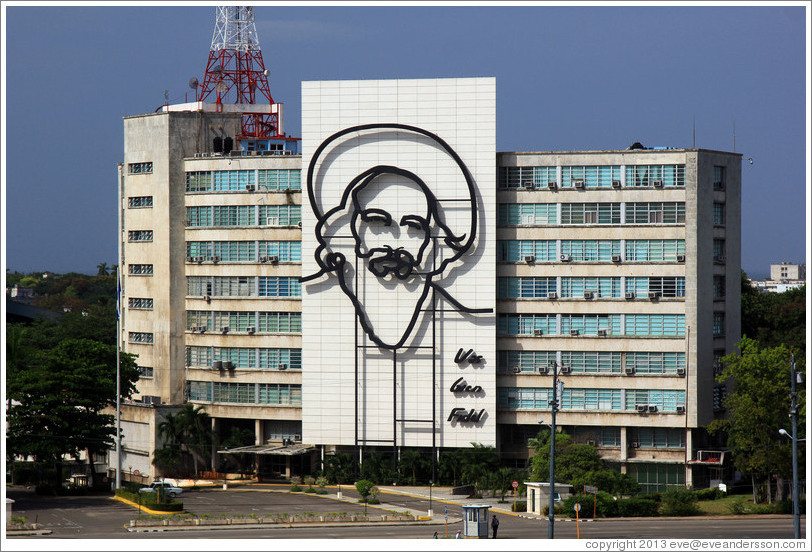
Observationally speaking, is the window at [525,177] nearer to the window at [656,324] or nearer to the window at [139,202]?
the window at [656,324]

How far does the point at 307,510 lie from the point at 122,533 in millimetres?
13244

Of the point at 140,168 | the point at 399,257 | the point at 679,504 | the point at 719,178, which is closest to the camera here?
the point at 679,504

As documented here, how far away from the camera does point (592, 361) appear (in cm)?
8925

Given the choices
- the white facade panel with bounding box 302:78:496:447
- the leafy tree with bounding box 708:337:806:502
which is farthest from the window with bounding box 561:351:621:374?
the leafy tree with bounding box 708:337:806:502

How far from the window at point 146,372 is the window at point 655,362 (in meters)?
39.5

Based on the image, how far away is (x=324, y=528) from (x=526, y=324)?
1005 inches

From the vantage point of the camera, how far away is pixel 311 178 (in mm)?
89750

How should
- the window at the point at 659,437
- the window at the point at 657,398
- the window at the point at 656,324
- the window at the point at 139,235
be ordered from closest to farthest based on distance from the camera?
1. the window at the point at 657,398
2. the window at the point at 656,324
3. the window at the point at 659,437
4. the window at the point at 139,235

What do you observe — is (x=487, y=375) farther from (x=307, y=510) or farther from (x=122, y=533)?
(x=122, y=533)

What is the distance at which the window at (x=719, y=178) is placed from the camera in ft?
293

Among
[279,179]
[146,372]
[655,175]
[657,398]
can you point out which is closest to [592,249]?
[655,175]

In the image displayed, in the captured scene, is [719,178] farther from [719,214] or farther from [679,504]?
[679,504]

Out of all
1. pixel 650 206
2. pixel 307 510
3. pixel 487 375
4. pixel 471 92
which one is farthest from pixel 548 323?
pixel 307 510

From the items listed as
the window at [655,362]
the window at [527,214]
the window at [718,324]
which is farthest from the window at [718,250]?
the window at [527,214]
